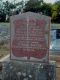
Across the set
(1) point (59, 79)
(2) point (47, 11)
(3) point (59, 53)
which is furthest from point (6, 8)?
(1) point (59, 79)

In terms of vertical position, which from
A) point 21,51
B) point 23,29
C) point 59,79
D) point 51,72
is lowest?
point 59,79

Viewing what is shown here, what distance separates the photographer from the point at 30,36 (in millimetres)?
5527

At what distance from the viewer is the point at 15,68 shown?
567 cm

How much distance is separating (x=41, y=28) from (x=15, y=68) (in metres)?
0.93

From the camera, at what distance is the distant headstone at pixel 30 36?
5.48 meters

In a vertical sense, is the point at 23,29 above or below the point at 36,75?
above

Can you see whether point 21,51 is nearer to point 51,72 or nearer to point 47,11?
point 51,72

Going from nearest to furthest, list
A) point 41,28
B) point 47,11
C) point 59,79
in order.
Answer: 1. point 41,28
2. point 59,79
3. point 47,11

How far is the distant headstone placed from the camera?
5484mm

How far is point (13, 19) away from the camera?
18.4 feet

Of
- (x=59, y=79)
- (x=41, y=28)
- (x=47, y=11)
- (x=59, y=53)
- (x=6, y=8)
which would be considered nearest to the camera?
(x=41, y=28)

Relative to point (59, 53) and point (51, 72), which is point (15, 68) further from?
point (59, 53)

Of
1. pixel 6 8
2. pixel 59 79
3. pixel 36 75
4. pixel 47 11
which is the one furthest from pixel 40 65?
pixel 47 11

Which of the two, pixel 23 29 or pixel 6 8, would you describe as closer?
pixel 23 29
